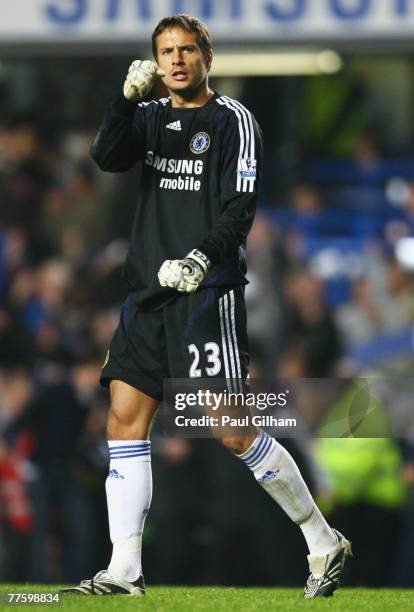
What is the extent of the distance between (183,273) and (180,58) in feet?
2.77

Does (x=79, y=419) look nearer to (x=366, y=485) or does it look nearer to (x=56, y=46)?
(x=366, y=485)

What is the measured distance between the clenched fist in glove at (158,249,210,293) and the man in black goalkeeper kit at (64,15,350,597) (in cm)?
Result: 17

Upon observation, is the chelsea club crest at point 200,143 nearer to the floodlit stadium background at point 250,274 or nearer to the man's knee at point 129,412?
the man's knee at point 129,412

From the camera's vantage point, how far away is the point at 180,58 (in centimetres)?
584

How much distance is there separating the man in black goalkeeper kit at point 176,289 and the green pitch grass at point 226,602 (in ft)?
0.54

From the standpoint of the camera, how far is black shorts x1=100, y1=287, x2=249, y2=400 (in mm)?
5887

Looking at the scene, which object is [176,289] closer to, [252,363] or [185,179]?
[185,179]

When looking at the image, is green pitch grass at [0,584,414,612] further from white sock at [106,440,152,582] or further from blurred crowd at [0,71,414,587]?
blurred crowd at [0,71,414,587]

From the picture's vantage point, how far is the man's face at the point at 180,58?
5840 millimetres

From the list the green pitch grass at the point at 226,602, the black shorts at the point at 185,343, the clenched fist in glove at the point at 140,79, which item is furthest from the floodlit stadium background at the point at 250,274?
the clenched fist in glove at the point at 140,79

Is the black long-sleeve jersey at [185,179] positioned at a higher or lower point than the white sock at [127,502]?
higher

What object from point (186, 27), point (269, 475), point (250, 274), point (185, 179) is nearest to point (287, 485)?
point (269, 475)

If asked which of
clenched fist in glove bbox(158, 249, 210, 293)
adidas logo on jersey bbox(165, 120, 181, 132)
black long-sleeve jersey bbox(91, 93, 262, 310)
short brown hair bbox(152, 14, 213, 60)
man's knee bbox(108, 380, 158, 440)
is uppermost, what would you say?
short brown hair bbox(152, 14, 213, 60)

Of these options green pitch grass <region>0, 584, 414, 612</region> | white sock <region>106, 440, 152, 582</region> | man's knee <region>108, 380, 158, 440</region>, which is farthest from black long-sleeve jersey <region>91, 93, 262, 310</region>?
green pitch grass <region>0, 584, 414, 612</region>
